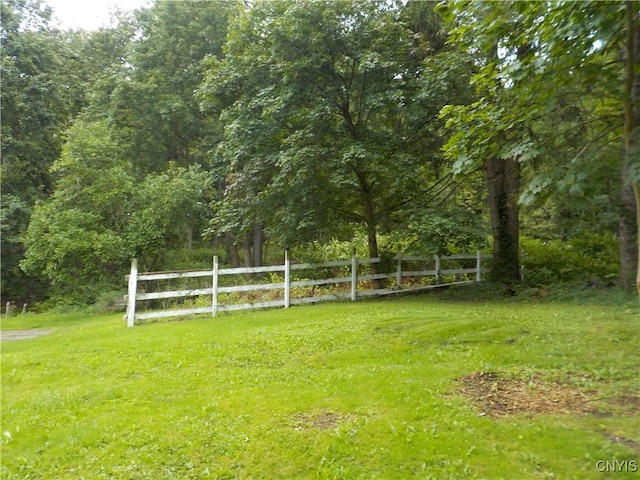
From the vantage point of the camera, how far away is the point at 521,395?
4.66 meters

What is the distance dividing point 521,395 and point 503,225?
9716 mm

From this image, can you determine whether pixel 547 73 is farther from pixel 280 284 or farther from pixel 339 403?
pixel 280 284

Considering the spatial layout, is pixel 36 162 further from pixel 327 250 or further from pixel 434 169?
pixel 434 169

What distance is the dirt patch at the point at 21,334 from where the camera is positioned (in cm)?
997

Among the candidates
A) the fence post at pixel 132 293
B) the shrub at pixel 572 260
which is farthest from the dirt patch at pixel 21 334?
the shrub at pixel 572 260

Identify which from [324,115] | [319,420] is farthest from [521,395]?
[324,115]

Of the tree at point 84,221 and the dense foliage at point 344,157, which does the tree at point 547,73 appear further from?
the tree at point 84,221

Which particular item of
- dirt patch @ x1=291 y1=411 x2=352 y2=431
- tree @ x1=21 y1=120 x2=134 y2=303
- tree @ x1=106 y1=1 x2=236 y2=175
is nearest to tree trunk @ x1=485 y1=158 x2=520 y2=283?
dirt patch @ x1=291 y1=411 x2=352 y2=431

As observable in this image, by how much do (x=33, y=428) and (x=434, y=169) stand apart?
12.6 meters

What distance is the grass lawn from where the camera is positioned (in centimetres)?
355

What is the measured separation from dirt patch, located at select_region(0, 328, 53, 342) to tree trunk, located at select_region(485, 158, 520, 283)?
1232 centimetres

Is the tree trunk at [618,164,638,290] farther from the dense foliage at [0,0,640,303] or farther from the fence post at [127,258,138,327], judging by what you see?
the fence post at [127,258,138,327]

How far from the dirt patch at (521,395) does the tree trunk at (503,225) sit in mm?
9077

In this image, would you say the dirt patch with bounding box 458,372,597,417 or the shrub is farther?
the shrub
